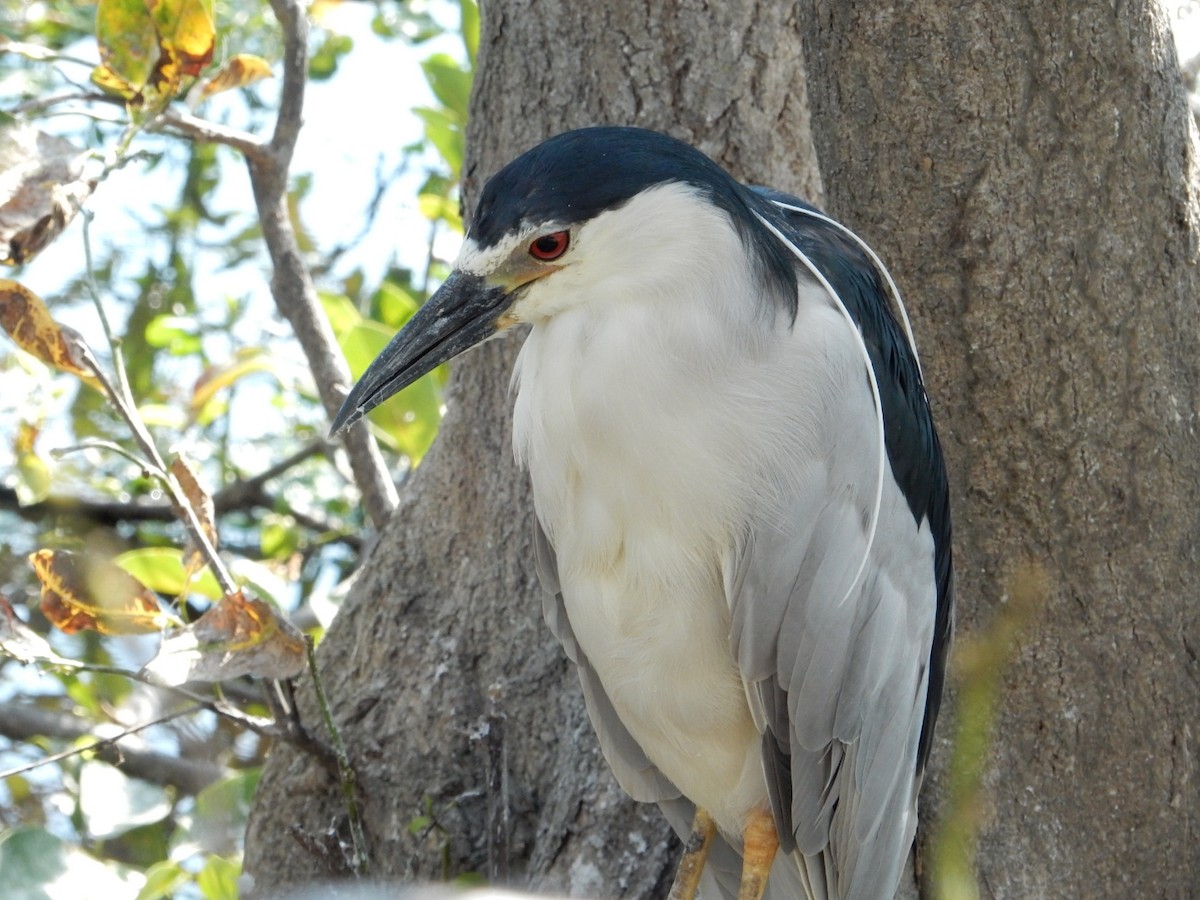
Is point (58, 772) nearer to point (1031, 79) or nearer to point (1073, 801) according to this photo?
point (1073, 801)

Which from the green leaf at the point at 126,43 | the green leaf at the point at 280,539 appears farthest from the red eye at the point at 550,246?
the green leaf at the point at 280,539

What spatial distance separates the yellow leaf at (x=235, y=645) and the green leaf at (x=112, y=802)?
24.2 inches

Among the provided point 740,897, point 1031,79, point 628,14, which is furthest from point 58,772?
point 1031,79

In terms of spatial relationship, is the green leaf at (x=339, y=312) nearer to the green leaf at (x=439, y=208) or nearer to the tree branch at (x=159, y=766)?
the green leaf at (x=439, y=208)

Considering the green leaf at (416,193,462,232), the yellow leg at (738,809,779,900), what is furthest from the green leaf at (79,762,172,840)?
the green leaf at (416,193,462,232)

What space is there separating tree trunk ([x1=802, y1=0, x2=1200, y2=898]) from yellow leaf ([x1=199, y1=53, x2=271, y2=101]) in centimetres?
94

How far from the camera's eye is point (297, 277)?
8.22ft

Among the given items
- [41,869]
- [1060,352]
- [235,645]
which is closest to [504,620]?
[235,645]

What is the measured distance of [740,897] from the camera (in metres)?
1.66

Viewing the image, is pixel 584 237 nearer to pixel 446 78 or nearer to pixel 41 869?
pixel 41 869

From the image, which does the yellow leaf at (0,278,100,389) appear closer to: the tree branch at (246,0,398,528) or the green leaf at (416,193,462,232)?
the tree branch at (246,0,398,528)

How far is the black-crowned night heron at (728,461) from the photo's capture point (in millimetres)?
1433

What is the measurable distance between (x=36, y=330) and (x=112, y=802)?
0.88m

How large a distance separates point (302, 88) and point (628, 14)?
66 centimetres
